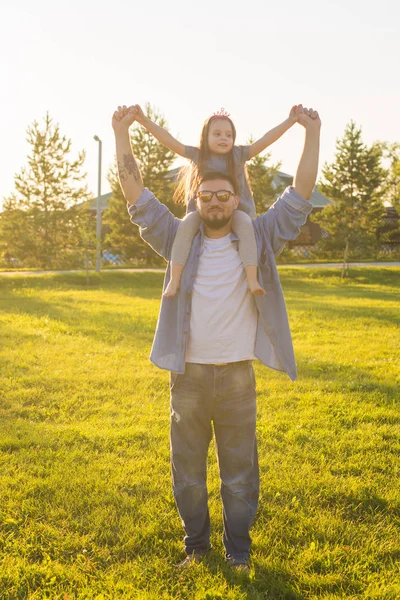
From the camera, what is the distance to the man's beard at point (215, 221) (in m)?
3.09

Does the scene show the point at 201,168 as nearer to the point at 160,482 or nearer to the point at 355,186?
the point at 160,482

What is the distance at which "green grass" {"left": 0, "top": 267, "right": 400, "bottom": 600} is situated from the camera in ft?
10.5

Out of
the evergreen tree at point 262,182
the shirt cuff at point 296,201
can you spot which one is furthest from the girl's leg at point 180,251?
the evergreen tree at point 262,182

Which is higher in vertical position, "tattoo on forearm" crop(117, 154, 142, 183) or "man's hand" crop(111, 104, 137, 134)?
"man's hand" crop(111, 104, 137, 134)

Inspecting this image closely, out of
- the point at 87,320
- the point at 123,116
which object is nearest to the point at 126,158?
the point at 123,116

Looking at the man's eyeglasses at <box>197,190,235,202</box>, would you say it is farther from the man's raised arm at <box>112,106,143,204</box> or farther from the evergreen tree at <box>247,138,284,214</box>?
the evergreen tree at <box>247,138,284,214</box>

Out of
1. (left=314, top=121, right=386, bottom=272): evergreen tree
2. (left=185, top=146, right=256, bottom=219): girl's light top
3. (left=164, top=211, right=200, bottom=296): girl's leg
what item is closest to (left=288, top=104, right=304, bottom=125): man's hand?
(left=185, top=146, right=256, bottom=219): girl's light top

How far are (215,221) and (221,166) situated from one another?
1.24 ft

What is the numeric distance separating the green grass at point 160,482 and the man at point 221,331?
0.36 meters

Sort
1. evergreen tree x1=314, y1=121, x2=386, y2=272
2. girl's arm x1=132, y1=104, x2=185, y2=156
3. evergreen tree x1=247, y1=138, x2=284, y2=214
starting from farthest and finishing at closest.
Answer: evergreen tree x1=247, y1=138, x2=284, y2=214, evergreen tree x1=314, y1=121, x2=386, y2=272, girl's arm x1=132, y1=104, x2=185, y2=156

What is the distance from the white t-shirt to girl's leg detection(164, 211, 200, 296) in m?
0.11

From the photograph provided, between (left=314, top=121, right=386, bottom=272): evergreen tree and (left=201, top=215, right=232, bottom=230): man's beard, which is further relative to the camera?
(left=314, top=121, right=386, bottom=272): evergreen tree

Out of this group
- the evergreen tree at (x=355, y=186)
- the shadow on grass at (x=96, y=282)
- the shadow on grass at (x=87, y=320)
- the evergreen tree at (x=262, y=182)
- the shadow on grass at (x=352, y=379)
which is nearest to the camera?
the shadow on grass at (x=352, y=379)

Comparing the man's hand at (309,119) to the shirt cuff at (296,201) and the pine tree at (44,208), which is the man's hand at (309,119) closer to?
the shirt cuff at (296,201)
